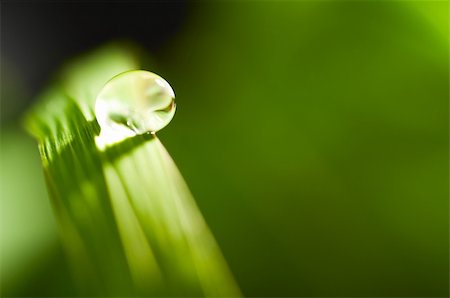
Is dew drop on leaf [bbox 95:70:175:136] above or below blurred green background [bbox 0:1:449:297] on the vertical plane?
above

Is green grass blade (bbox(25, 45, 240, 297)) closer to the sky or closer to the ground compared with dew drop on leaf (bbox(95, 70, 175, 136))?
closer to the ground

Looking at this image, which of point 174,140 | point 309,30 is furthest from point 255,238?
point 309,30

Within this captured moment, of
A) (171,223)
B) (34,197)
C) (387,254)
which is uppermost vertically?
(34,197)

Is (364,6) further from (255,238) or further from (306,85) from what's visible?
(255,238)

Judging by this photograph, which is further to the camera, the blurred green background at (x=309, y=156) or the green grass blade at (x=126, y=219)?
the blurred green background at (x=309, y=156)

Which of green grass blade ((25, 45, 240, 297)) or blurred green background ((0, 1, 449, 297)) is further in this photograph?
blurred green background ((0, 1, 449, 297))
